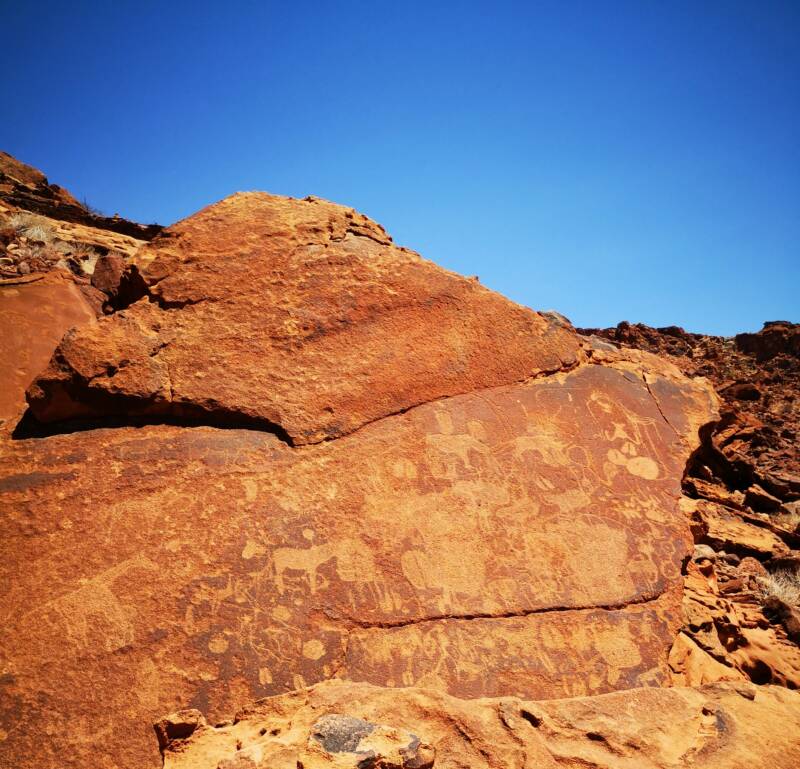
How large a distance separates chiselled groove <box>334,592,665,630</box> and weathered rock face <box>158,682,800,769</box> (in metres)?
0.36

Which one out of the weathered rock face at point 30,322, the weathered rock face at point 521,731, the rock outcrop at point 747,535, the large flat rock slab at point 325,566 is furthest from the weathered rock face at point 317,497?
the weathered rock face at point 30,322

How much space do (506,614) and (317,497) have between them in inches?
37.8

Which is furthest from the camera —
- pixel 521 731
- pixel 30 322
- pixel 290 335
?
pixel 30 322

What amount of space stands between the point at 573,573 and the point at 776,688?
0.87m

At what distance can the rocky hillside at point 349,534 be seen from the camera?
1.96 meters

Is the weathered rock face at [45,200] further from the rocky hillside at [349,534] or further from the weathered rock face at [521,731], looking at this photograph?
the weathered rock face at [521,731]

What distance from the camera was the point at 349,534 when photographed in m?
2.58

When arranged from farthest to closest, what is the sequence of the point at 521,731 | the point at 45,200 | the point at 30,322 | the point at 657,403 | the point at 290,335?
the point at 45,200 → the point at 30,322 → the point at 657,403 → the point at 290,335 → the point at 521,731

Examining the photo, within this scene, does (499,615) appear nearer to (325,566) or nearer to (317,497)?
(325,566)

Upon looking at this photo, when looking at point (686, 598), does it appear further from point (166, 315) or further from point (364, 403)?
point (166, 315)

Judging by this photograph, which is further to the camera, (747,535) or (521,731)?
(747,535)

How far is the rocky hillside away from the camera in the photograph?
77.2 inches

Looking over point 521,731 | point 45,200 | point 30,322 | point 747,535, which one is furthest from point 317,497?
point 45,200

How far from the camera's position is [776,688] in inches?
94.4
